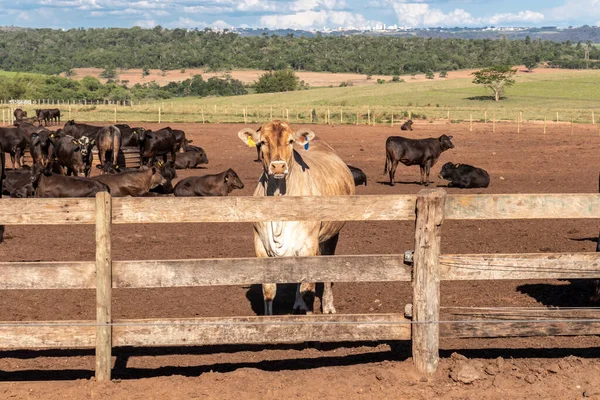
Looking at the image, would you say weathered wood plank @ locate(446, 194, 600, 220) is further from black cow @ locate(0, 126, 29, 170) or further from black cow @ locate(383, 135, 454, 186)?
black cow @ locate(0, 126, 29, 170)

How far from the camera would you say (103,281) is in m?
6.32

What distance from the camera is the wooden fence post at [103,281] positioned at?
6.27m

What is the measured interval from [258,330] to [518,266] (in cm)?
217

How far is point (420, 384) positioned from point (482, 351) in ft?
4.60

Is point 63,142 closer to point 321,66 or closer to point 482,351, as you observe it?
point 482,351

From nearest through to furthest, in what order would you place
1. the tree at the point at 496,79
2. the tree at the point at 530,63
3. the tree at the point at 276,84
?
the tree at the point at 496,79, the tree at the point at 276,84, the tree at the point at 530,63

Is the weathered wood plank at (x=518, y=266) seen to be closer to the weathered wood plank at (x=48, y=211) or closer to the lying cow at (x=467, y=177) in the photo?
the weathered wood plank at (x=48, y=211)

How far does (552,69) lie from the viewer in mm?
164000

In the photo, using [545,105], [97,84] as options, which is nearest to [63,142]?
[545,105]

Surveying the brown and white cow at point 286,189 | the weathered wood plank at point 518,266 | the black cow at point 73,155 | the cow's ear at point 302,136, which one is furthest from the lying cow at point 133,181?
the weathered wood plank at point 518,266

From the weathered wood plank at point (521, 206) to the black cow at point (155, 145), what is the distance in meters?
22.9

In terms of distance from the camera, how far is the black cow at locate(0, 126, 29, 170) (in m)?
28.0

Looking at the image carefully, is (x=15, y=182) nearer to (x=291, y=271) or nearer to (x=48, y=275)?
(x=48, y=275)

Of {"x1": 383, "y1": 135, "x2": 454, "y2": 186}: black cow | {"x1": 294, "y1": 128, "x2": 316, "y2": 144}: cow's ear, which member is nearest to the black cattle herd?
{"x1": 383, "y1": 135, "x2": 454, "y2": 186}: black cow
